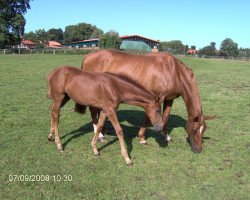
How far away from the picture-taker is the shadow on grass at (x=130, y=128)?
24.8ft

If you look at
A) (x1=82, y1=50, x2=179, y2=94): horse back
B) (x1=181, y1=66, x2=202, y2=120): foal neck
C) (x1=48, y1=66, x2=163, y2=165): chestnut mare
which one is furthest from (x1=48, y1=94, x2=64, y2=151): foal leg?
(x1=181, y1=66, x2=202, y2=120): foal neck

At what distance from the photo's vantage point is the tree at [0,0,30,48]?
53.6m

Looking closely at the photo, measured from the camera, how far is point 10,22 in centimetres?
5519

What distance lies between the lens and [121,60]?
26.4 ft

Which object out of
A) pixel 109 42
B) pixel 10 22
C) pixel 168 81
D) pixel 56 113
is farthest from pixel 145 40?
pixel 56 113

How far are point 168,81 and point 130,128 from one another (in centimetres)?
207

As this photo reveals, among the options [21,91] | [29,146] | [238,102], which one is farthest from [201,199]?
[21,91]

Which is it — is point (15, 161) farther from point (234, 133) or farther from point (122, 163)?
point (234, 133)

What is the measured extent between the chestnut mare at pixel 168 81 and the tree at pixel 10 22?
4898cm

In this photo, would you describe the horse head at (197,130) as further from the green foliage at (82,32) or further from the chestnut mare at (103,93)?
the green foliage at (82,32)

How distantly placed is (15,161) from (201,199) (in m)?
3.28

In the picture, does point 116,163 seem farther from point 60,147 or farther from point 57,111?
point 57,111
